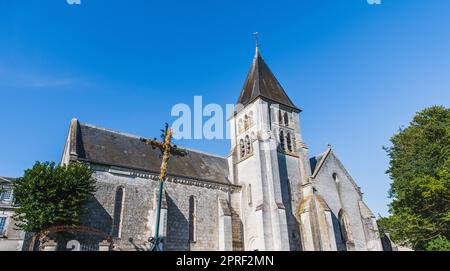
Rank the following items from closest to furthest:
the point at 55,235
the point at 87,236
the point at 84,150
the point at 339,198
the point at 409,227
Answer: the point at 55,235, the point at 87,236, the point at 409,227, the point at 84,150, the point at 339,198

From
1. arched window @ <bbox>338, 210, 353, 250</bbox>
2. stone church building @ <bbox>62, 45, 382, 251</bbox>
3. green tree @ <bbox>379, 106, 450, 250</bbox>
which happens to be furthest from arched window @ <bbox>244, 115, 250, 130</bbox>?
green tree @ <bbox>379, 106, 450, 250</bbox>

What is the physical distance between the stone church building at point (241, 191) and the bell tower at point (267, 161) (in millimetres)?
80

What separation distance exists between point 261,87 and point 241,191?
1024 centimetres

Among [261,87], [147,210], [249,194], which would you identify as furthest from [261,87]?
[147,210]

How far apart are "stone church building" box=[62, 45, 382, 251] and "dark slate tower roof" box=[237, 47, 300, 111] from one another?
147mm

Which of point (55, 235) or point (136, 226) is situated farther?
point (136, 226)

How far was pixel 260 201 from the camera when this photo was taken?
22.2 m

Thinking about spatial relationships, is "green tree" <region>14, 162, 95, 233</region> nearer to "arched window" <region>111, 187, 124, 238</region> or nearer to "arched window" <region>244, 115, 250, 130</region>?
"arched window" <region>111, 187, 124, 238</region>

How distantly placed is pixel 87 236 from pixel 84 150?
607 cm

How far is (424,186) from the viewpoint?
59.2 ft

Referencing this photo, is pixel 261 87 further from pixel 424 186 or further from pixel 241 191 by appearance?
pixel 424 186

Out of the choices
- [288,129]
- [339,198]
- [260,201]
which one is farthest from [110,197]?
[339,198]
